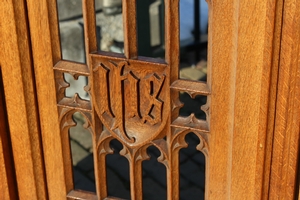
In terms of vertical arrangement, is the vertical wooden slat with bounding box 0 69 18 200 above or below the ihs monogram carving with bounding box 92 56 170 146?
below

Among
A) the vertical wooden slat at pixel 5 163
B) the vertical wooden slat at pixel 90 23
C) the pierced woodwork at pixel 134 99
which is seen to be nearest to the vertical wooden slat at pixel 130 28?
the pierced woodwork at pixel 134 99

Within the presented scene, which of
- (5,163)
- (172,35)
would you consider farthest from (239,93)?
(5,163)

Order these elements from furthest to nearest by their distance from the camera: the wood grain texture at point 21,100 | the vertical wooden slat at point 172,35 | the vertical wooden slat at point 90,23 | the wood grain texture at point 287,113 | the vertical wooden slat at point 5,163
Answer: the vertical wooden slat at point 5,163 → the wood grain texture at point 21,100 → the vertical wooden slat at point 90,23 → the vertical wooden slat at point 172,35 → the wood grain texture at point 287,113

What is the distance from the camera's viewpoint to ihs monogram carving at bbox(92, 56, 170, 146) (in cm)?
182

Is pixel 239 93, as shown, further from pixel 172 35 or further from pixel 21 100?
pixel 21 100

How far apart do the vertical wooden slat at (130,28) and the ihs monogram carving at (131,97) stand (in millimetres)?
28

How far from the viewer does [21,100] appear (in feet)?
6.63

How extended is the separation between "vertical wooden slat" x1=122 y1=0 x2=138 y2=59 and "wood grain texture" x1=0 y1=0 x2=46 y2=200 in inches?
12.8

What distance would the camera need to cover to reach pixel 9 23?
1.91 meters

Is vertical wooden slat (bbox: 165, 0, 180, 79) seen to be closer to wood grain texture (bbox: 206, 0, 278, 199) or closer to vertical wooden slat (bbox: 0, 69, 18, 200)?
wood grain texture (bbox: 206, 0, 278, 199)

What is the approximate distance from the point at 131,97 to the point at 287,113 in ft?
1.47

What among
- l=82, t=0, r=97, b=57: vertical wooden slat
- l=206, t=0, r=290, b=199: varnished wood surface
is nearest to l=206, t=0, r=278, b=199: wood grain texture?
l=206, t=0, r=290, b=199: varnished wood surface

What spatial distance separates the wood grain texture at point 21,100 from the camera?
1.91 m

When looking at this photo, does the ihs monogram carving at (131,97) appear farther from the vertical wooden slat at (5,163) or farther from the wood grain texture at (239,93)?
the vertical wooden slat at (5,163)
